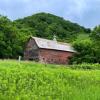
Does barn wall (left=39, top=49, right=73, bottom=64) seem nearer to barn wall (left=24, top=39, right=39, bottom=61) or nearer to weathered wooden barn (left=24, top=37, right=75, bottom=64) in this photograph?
weathered wooden barn (left=24, top=37, right=75, bottom=64)


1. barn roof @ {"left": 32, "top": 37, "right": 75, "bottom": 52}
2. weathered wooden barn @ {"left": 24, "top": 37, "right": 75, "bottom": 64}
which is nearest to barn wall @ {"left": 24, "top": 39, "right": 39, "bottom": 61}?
weathered wooden barn @ {"left": 24, "top": 37, "right": 75, "bottom": 64}

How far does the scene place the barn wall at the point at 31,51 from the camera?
6194 centimetres

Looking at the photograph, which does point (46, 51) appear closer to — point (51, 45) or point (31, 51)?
point (51, 45)

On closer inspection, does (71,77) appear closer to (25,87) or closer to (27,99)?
(25,87)

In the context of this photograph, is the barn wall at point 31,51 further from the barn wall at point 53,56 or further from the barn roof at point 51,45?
the barn wall at point 53,56

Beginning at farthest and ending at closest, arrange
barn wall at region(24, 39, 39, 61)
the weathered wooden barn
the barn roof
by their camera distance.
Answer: barn wall at region(24, 39, 39, 61) → the barn roof → the weathered wooden barn

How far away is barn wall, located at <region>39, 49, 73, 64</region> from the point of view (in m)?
61.4

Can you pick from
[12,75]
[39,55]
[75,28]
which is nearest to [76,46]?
[39,55]

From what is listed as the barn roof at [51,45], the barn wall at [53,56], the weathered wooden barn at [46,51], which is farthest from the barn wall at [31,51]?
the barn wall at [53,56]

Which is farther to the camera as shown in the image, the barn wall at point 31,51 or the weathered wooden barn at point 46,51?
the barn wall at point 31,51

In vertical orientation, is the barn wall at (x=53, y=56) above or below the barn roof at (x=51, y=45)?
below

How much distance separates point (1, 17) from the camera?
60719 millimetres

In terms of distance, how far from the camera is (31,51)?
6366 cm

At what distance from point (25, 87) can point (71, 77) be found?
5.80m
